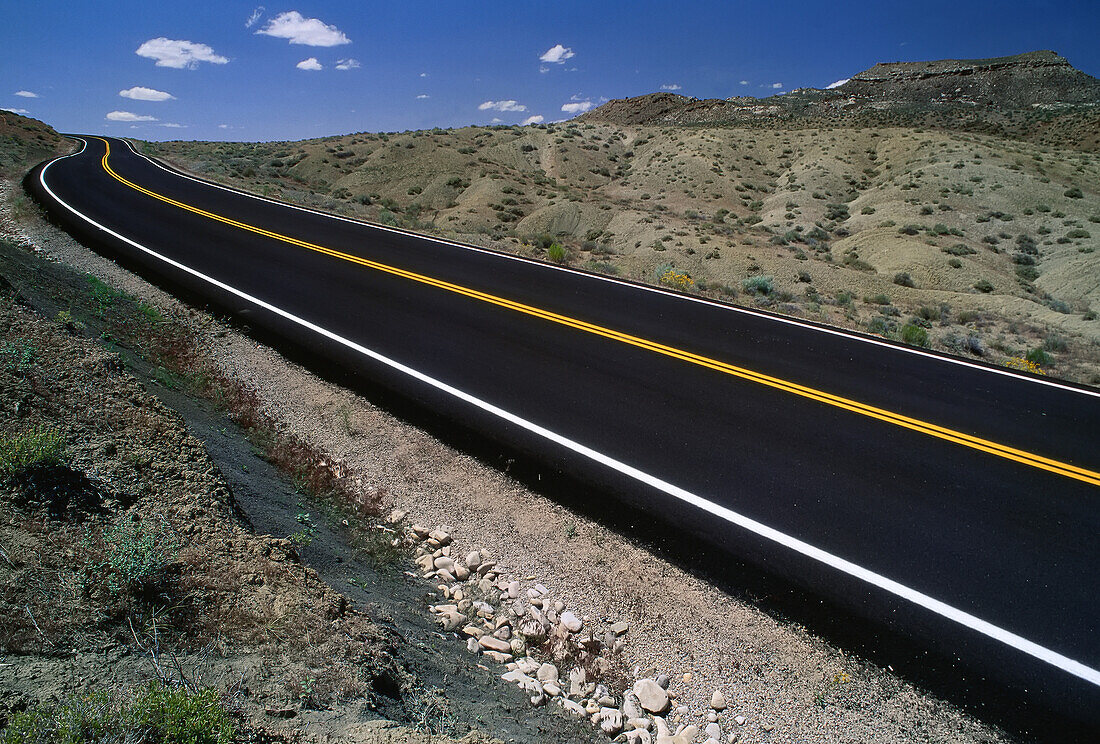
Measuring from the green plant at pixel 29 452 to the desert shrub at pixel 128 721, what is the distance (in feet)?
6.93

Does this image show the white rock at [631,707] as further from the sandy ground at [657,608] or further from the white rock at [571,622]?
the white rock at [571,622]

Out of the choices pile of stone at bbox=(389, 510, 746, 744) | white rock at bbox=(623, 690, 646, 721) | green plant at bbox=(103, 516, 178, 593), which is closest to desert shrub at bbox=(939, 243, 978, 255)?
pile of stone at bbox=(389, 510, 746, 744)

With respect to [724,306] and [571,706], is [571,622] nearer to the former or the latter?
[571,706]

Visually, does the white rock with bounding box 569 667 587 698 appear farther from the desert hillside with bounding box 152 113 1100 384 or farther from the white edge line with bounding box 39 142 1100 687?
the desert hillside with bounding box 152 113 1100 384

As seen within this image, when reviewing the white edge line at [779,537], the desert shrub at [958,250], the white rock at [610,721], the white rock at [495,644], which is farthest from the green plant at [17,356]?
the desert shrub at [958,250]

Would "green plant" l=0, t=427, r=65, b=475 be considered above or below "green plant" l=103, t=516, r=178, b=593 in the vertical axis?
above

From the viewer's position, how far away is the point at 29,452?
12.5 feet

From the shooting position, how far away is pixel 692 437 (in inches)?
258

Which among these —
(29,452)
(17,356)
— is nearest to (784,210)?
(17,356)

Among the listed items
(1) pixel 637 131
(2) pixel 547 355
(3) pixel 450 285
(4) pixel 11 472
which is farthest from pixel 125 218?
(1) pixel 637 131

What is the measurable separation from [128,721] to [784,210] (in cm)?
4106

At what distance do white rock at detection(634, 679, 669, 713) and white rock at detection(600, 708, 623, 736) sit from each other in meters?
0.19

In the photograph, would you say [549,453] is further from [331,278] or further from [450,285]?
A: [331,278]

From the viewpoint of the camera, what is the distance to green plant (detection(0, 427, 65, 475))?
12.2 feet
